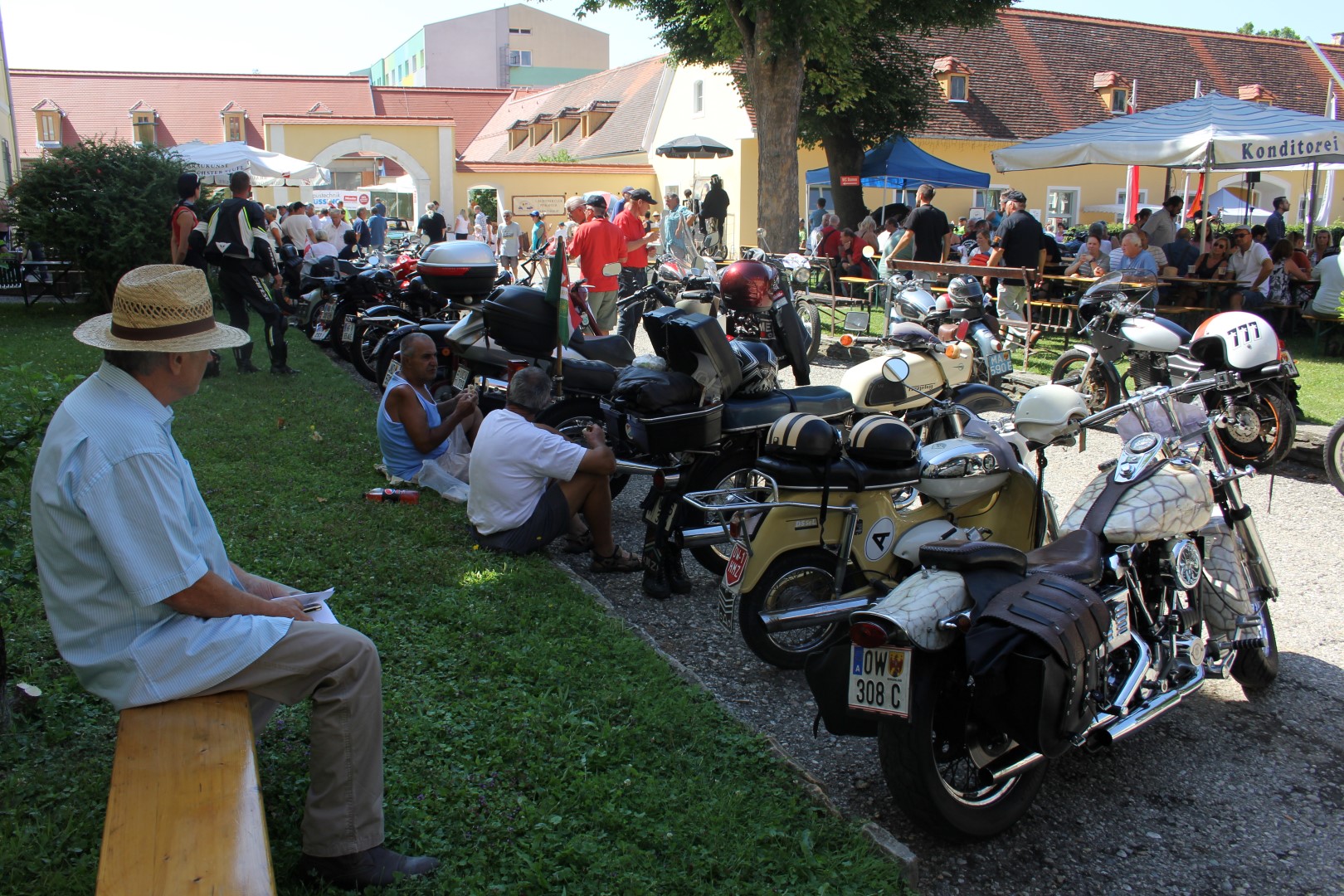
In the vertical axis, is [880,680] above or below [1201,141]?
below

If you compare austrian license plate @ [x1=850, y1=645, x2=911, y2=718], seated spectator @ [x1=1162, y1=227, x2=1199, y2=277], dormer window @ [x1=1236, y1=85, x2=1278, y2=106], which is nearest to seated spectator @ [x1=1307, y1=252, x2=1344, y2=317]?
seated spectator @ [x1=1162, y1=227, x2=1199, y2=277]

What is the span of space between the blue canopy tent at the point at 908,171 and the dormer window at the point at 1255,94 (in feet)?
76.5

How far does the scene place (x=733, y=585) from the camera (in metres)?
4.14

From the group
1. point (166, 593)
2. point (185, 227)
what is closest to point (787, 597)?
point (166, 593)

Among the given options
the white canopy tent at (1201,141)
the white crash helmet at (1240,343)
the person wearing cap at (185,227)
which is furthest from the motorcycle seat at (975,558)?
the white canopy tent at (1201,141)

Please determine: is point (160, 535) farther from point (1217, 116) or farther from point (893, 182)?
point (893, 182)

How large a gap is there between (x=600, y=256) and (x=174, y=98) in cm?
5912

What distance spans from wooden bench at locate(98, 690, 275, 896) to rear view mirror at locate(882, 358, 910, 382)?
4242 mm

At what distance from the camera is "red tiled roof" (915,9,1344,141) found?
34000 millimetres

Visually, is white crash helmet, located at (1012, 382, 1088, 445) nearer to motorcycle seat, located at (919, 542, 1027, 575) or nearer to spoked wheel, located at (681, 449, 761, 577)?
motorcycle seat, located at (919, 542, 1027, 575)

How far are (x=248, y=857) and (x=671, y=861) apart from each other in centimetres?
125

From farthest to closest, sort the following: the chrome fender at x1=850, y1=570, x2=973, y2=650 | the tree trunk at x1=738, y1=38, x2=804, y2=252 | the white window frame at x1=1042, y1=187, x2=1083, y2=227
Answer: the white window frame at x1=1042, y1=187, x2=1083, y2=227 → the tree trunk at x1=738, y1=38, x2=804, y2=252 → the chrome fender at x1=850, y1=570, x2=973, y2=650

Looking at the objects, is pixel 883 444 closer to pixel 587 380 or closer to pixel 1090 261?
pixel 587 380

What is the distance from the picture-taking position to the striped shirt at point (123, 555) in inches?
95.7
